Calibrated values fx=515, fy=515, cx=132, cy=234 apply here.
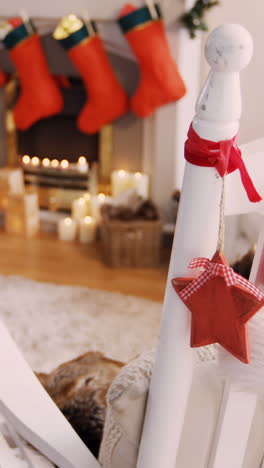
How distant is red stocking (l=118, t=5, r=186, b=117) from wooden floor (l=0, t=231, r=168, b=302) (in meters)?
0.90

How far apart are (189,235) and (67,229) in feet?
8.57

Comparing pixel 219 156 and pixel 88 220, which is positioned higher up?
pixel 219 156

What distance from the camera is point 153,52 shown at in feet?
8.21

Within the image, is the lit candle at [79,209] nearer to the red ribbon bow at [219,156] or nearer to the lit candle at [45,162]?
the lit candle at [45,162]

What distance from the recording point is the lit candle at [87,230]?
9.97ft

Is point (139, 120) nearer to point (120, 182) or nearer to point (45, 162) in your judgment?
point (120, 182)

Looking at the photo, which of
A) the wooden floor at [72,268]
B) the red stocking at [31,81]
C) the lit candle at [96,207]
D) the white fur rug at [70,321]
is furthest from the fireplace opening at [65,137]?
the white fur rug at [70,321]

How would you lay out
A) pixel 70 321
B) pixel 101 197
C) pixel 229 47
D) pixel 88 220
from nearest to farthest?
pixel 229 47 < pixel 70 321 < pixel 88 220 < pixel 101 197

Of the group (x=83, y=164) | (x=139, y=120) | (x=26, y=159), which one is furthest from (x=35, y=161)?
(x=139, y=120)

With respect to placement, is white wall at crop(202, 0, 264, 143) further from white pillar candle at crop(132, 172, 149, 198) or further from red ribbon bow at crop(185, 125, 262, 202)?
white pillar candle at crop(132, 172, 149, 198)

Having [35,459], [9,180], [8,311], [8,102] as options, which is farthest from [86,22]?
[35,459]

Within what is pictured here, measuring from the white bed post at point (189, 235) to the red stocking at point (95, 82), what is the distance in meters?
2.33

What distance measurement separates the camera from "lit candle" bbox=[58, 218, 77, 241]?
308cm

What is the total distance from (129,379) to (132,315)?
1.62 metres
